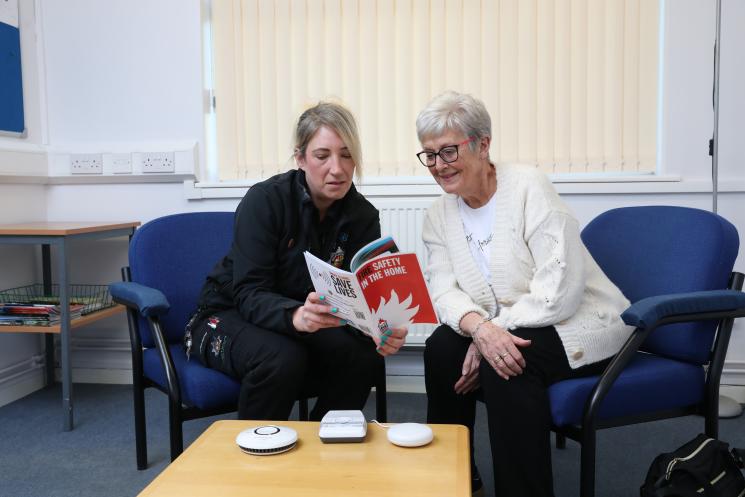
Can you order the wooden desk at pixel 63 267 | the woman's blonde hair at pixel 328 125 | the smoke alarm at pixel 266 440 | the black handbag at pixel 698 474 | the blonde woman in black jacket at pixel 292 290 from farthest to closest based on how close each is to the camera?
the wooden desk at pixel 63 267 → the woman's blonde hair at pixel 328 125 → the blonde woman in black jacket at pixel 292 290 → the black handbag at pixel 698 474 → the smoke alarm at pixel 266 440

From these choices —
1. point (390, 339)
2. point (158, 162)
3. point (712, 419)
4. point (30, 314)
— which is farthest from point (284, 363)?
point (158, 162)

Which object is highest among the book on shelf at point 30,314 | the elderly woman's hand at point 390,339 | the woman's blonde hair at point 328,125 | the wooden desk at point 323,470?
the woman's blonde hair at point 328,125

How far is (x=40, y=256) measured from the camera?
9.72 ft

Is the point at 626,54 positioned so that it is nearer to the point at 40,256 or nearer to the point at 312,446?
the point at 312,446

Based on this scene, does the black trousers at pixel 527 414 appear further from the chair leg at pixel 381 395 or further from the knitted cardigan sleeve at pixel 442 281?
the chair leg at pixel 381 395

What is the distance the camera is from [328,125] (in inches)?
66.4

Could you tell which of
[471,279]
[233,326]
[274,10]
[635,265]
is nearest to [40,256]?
[274,10]

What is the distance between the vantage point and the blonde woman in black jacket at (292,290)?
1.58 m

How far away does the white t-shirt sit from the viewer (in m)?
1.72

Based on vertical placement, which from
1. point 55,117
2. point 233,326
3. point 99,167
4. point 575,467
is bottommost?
point 575,467

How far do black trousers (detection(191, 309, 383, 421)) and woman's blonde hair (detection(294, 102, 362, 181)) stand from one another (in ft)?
1.66

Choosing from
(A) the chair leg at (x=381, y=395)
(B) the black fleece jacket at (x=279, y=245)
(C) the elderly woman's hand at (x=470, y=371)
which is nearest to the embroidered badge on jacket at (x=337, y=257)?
(B) the black fleece jacket at (x=279, y=245)

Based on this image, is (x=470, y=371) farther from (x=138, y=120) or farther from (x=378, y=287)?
(x=138, y=120)

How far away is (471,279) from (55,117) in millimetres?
2212
